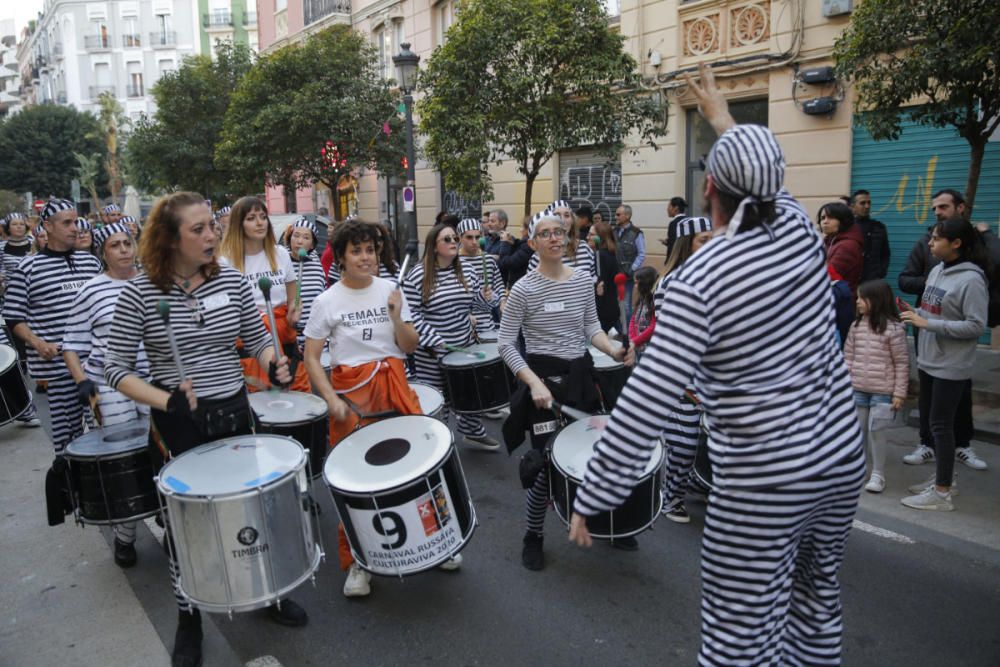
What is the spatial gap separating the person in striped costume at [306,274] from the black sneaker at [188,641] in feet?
7.60

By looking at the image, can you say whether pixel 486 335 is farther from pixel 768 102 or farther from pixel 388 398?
pixel 768 102

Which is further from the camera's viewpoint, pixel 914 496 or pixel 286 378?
pixel 914 496

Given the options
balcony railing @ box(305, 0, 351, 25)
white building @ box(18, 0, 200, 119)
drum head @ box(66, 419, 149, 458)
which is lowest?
drum head @ box(66, 419, 149, 458)

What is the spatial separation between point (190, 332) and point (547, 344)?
1.94 metres

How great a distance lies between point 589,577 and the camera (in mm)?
4141

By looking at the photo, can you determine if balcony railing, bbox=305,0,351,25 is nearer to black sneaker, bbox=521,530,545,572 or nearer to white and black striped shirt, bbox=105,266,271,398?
white and black striped shirt, bbox=105,266,271,398

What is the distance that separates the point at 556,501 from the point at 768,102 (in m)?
10.3

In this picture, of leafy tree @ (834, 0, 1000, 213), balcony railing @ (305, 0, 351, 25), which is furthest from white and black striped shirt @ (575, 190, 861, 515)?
balcony railing @ (305, 0, 351, 25)

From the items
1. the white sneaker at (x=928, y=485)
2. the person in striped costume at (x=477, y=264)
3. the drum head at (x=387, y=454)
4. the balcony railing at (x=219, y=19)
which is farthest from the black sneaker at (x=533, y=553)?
the balcony railing at (x=219, y=19)

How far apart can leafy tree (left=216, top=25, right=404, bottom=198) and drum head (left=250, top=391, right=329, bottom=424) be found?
1356 centimetres

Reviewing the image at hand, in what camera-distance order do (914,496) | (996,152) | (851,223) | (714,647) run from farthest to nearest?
(996,152) → (851,223) → (914,496) → (714,647)

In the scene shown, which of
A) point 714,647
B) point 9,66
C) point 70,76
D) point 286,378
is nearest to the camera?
point 714,647

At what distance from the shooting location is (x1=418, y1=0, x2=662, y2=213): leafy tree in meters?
10.8

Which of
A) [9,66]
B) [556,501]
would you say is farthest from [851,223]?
[9,66]
